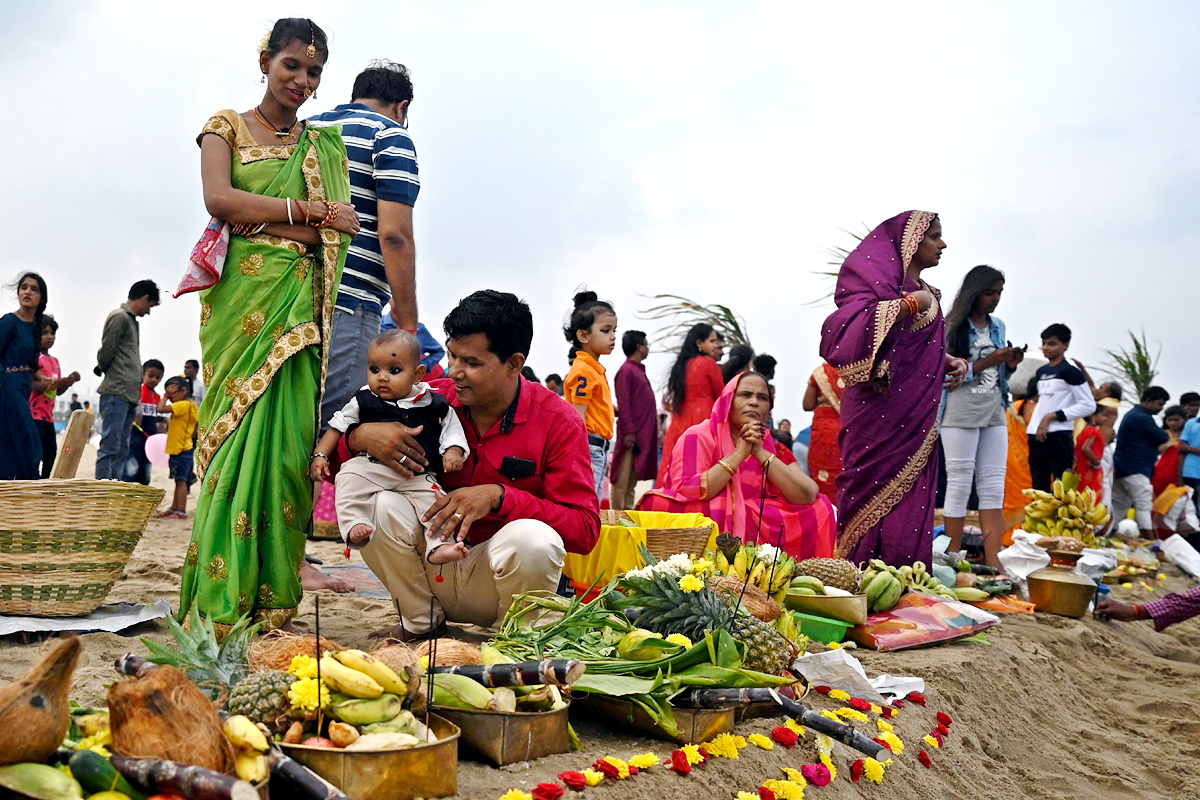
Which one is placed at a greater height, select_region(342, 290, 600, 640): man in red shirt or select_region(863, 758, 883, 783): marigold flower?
select_region(342, 290, 600, 640): man in red shirt

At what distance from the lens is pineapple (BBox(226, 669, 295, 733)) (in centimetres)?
194

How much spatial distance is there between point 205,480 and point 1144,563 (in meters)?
9.12

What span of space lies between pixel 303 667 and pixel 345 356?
1.95 m

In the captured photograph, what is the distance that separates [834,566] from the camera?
4465 mm

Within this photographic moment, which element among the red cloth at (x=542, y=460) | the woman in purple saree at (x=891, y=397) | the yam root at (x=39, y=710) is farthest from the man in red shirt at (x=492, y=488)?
the woman in purple saree at (x=891, y=397)

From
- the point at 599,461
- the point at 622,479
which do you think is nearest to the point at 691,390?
the point at 622,479

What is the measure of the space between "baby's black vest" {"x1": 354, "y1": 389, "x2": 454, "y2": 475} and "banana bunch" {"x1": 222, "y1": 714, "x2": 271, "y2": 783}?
165cm

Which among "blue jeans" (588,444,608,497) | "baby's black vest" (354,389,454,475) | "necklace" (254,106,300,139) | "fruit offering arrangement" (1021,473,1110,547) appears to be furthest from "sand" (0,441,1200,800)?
"blue jeans" (588,444,608,497)

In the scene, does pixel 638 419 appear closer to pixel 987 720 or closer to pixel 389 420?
pixel 987 720

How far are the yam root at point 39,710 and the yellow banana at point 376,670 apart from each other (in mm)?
538

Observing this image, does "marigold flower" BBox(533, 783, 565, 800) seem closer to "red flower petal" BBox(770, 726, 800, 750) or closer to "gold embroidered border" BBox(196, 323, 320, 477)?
"red flower petal" BBox(770, 726, 800, 750)

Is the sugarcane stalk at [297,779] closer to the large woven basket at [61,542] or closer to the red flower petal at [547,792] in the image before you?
the red flower petal at [547,792]

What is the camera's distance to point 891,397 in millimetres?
5508

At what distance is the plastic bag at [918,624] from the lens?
4391 millimetres
